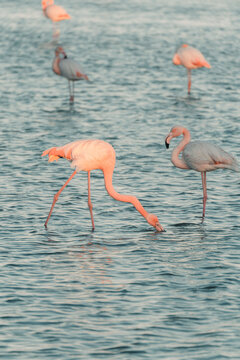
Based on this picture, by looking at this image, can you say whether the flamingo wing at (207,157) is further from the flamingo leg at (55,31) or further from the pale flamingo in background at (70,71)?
the flamingo leg at (55,31)

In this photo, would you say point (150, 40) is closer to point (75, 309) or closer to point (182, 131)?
point (182, 131)

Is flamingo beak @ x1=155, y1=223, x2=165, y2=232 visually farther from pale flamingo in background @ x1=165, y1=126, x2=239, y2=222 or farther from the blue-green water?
pale flamingo in background @ x1=165, y1=126, x2=239, y2=222

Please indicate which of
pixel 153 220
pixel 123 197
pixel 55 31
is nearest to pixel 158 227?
pixel 153 220

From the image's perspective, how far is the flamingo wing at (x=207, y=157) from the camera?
13.8 metres

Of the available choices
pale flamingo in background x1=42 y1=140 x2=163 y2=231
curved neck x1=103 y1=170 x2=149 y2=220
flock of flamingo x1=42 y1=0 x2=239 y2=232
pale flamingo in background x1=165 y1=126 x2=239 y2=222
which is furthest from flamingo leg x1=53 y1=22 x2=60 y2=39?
curved neck x1=103 y1=170 x2=149 y2=220

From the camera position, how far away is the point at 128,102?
22.7m

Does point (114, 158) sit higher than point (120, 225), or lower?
higher

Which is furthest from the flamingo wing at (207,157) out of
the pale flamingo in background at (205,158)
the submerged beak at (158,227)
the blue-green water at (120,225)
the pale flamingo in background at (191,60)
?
the pale flamingo in background at (191,60)

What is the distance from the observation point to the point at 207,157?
13.8 metres

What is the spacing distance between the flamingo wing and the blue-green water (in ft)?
2.39

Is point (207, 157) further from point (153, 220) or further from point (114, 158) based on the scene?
point (153, 220)

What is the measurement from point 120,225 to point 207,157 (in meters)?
1.82

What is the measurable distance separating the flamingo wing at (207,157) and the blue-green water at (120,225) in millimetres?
728

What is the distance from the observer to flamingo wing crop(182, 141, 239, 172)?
13.8m
